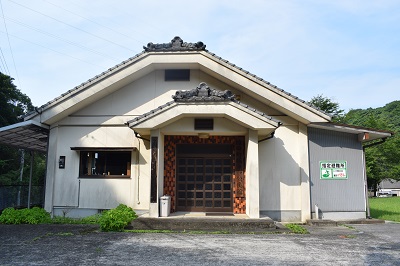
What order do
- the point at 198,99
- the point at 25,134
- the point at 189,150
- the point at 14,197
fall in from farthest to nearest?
the point at 14,197 → the point at 25,134 → the point at 189,150 → the point at 198,99

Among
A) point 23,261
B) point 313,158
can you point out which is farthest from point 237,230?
point 23,261

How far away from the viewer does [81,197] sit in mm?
11594

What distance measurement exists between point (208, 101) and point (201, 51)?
7.62 feet

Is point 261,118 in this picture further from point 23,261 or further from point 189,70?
point 23,261

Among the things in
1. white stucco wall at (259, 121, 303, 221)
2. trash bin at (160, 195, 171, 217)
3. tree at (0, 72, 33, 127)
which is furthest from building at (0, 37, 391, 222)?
tree at (0, 72, 33, 127)

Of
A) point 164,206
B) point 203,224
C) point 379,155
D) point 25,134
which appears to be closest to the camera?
point 203,224

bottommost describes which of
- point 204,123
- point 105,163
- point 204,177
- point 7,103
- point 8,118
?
point 204,177

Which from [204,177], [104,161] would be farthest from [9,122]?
[204,177]

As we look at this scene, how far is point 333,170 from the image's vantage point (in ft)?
38.2

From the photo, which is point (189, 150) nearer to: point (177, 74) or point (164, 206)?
point (164, 206)

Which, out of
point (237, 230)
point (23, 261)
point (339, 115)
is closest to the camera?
point (23, 261)

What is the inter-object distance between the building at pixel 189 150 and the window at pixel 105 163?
0.13ft

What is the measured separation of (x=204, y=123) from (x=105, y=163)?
14.0ft

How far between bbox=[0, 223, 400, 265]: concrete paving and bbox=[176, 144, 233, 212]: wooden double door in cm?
300
